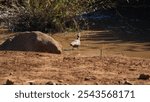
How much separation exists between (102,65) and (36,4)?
Result: 16.4 feet

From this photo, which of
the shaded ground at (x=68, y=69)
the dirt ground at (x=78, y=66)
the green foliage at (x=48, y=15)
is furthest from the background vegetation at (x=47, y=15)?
the shaded ground at (x=68, y=69)

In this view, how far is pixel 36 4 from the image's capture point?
1308 cm

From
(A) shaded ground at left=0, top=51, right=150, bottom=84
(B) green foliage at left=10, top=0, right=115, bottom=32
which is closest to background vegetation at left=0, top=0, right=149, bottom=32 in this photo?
(B) green foliage at left=10, top=0, right=115, bottom=32

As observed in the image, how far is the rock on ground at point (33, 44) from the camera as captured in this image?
33.1ft

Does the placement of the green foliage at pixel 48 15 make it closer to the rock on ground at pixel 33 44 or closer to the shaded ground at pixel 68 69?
the rock on ground at pixel 33 44

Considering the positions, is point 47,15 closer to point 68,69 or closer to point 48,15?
point 48,15

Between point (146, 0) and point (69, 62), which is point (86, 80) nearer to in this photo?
point (69, 62)

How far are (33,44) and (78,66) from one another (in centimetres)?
198

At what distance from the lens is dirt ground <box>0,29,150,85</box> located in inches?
291

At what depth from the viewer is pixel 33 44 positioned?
1013 cm

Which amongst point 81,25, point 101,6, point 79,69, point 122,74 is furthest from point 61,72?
point 101,6

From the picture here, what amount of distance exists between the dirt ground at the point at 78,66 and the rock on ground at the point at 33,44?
307 millimetres

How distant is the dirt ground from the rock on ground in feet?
1.01

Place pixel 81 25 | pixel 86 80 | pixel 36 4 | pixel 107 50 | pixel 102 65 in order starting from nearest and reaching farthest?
1. pixel 86 80
2. pixel 102 65
3. pixel 107 50
4. pixel 36 4
5. pixel 81 25
